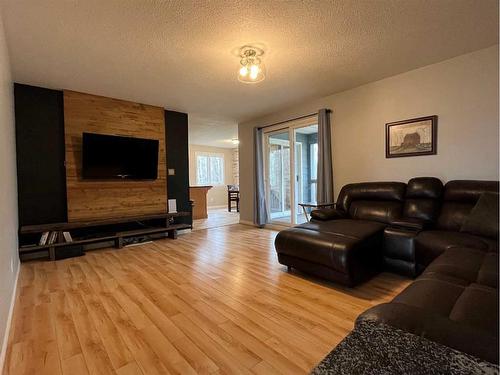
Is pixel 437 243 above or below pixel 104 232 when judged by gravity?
above

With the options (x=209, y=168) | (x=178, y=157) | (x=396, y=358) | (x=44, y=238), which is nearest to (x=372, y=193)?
(x=396, y=358)

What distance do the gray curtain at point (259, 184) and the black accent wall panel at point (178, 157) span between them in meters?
1.45

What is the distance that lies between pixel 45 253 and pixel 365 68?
4975mm

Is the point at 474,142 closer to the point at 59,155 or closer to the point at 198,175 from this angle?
the point at 59,155

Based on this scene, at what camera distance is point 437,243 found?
215 cm

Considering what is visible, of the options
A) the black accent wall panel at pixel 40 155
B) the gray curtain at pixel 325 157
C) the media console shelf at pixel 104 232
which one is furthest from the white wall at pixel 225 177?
the gray curtain at pixel 325 157

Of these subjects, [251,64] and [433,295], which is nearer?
[433,295]

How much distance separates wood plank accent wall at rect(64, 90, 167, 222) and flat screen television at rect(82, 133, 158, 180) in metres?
0.20

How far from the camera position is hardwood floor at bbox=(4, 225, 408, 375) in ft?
4.62

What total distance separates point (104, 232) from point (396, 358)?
4.36m

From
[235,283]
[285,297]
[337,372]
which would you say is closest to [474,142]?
[285,297]

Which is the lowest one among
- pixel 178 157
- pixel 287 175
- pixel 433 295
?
pixel 433 295

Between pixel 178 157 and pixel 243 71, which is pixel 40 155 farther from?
pixel 243 71

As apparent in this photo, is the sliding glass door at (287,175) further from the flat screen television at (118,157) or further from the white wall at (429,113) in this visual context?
the flat screen television at (118,157)
